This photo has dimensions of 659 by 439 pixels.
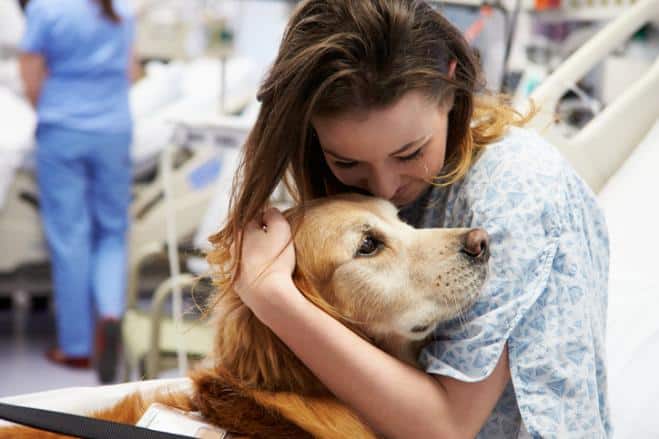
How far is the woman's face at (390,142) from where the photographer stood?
4.17ft

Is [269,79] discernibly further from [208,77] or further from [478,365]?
[208,77]

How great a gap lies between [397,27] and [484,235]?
35cm

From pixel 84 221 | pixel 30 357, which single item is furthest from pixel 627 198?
pixel 30 357

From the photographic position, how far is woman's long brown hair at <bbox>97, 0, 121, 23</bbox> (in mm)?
3609

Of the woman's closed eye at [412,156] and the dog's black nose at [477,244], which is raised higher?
the woman's closed eye at [412,156]

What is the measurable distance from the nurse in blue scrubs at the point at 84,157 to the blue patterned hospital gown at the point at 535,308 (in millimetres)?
2806

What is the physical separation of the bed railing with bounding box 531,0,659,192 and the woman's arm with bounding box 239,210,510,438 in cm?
102

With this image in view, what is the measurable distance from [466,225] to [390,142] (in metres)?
0.23

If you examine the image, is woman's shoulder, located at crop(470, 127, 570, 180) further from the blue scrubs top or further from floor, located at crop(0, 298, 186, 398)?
the blue scrubs top

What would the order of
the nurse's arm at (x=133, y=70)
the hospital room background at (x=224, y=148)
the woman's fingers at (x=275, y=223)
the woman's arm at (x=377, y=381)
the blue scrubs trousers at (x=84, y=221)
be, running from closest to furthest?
the woman's arm at (x=377, y=381), the woman's fingers at (x=275, y=223), the hospital room background at (x=224, y=148), the blue scrubs trousers at (x=84, y=221), the nurse's arm at (x=133, y=70)

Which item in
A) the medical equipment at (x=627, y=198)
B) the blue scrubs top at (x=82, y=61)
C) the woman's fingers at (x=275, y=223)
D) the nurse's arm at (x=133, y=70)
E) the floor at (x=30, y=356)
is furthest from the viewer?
the nurse's arm at (x=133, y=70)

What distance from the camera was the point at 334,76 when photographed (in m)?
1.25

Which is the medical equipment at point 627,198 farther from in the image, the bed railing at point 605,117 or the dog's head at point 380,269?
the dog's head at point 380,269

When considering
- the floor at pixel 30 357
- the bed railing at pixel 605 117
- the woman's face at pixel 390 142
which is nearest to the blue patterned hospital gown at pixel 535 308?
the woman's face at pixel 390 142
